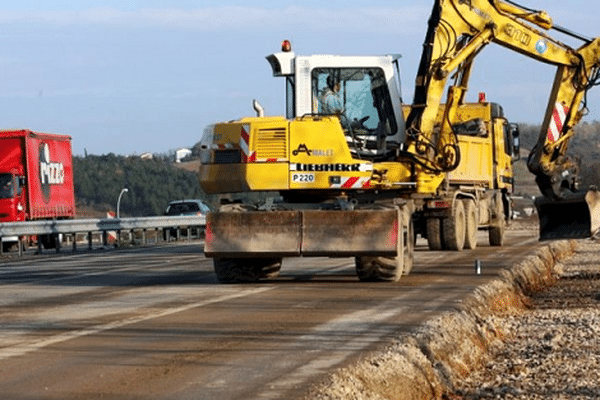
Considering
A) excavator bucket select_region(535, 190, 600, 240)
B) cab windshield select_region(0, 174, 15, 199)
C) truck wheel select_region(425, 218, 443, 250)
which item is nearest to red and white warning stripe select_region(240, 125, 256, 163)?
excavator bucket select_region(535, 190, 600, 240)

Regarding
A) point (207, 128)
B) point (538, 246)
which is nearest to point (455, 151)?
point (207, 128)

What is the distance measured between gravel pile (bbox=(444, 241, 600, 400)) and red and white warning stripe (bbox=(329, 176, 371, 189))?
327cm

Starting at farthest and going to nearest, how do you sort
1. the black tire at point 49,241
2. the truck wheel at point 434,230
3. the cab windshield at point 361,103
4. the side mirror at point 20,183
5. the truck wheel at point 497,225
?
the side mirror at point 20,183, the black tire at point 49,241, the truck wheel at point 497,225, the truck wheel at point 434,230, the cab windshield at point 361,103

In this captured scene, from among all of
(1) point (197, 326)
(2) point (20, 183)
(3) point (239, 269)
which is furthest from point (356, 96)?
(2) point (20, 183)

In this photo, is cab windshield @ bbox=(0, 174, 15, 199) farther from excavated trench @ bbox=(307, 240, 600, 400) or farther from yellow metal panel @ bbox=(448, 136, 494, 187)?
excavated trench @ bbox=(307, 240, 600, 400)

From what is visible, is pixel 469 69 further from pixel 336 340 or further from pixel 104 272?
pixel 336 340

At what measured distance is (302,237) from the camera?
66.1 feet

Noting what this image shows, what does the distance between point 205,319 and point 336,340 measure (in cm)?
256

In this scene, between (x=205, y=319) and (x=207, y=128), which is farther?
(x=207, y=128)

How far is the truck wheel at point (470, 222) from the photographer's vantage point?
29422mm

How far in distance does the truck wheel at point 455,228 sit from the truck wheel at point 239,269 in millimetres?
7059

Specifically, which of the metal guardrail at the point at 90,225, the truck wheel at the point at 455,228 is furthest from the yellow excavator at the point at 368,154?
the metal guardrail at the point at 90,225

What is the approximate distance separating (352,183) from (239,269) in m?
2.11

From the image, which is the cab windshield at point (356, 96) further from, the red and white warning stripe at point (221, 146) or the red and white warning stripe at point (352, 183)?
the red and white warning stripe at point (221, 146)
